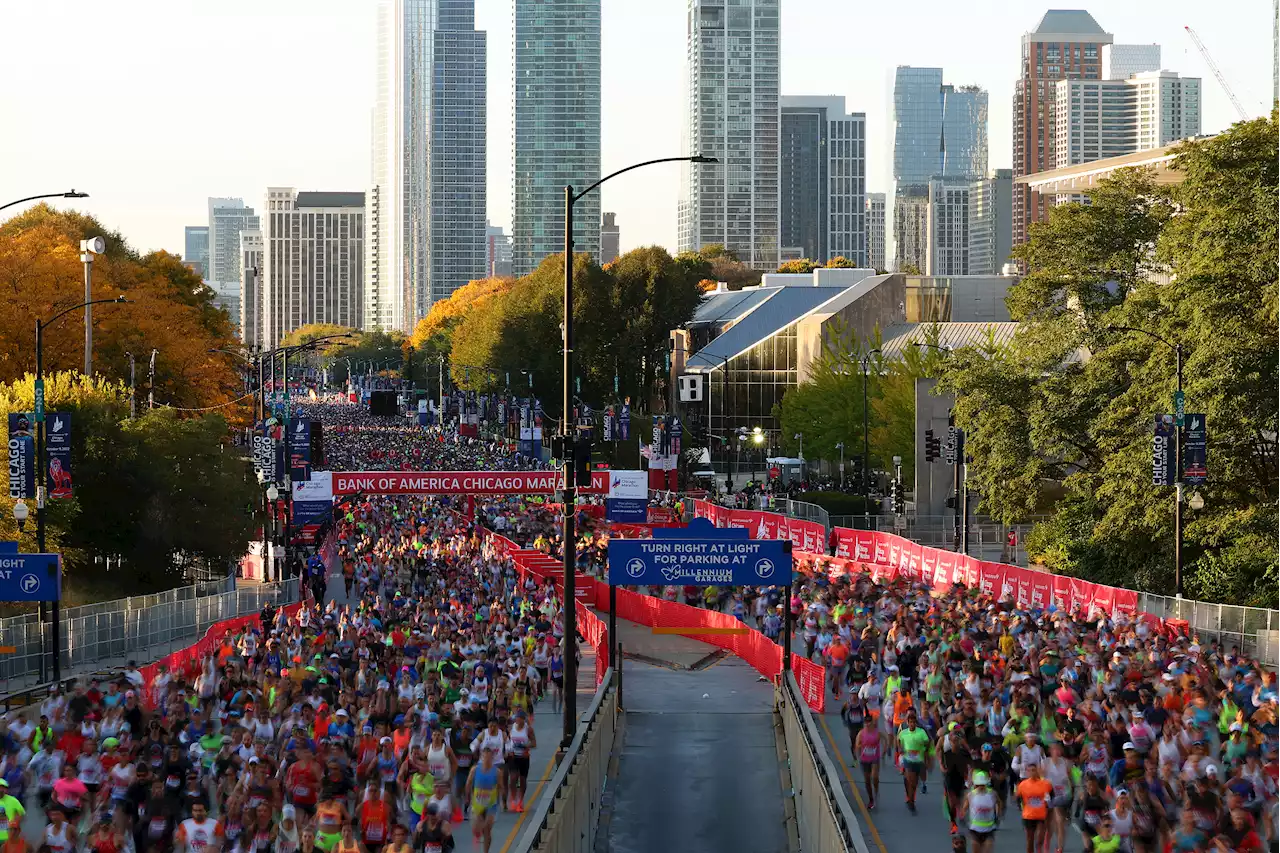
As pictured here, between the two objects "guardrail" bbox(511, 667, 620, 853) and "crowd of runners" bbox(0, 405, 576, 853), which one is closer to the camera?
"guardrail" bbox(511, 667, 620, 853)

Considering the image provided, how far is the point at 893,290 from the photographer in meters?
102

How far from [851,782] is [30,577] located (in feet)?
47.2

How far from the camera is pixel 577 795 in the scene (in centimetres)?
1745

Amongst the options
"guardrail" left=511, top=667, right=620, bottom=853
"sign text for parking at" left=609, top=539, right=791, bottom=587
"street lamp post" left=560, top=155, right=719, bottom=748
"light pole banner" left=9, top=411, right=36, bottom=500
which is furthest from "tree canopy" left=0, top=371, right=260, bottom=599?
"street lamp post" left=560, top=155, right=719, bottom=748

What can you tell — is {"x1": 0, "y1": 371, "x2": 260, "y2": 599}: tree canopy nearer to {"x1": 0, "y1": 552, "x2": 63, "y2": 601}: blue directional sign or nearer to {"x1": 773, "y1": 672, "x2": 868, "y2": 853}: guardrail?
{"x1": 0, "y1": 552, "x2": 63, "y2": 601}: blue directional sign

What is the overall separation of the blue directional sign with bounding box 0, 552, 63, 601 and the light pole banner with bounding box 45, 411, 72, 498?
507cm

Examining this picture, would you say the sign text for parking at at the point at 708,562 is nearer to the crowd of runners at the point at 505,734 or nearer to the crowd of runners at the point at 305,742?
the crowd of runners at the point at 505,734

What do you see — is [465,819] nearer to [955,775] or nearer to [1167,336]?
[955,775]

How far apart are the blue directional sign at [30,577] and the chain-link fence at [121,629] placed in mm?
1118

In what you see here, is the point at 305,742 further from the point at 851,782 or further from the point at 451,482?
the point at 451,482

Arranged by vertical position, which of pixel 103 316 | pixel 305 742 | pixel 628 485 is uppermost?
pixel 103 316

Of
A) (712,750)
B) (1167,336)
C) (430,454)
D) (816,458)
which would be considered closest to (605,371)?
(430,454)

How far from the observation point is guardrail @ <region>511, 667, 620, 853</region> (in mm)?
14820

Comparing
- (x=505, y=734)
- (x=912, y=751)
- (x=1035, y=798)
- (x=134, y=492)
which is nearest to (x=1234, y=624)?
(x=912, y=751)
